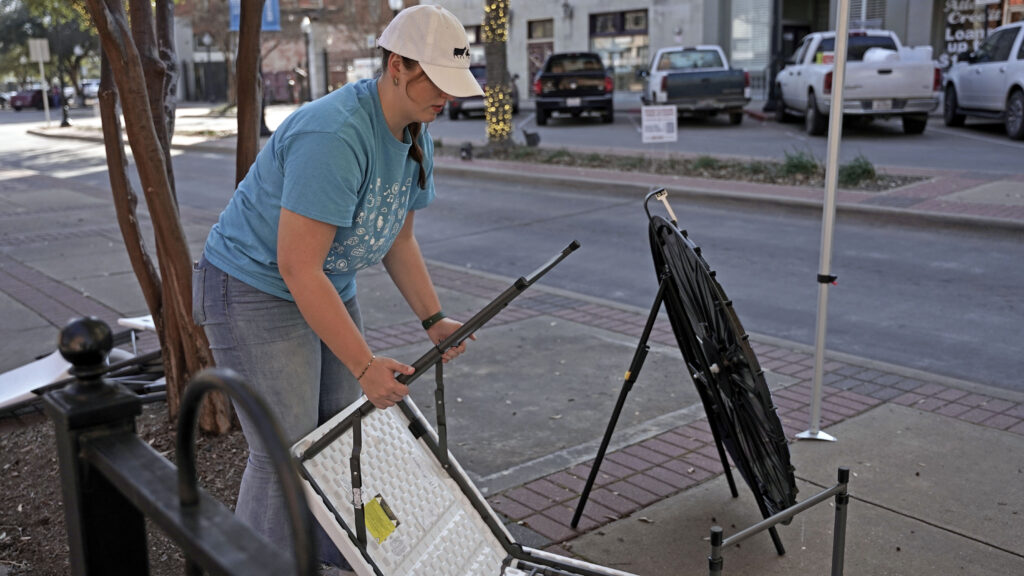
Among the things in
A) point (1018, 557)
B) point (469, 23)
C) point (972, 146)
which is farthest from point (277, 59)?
point (1018, 557)

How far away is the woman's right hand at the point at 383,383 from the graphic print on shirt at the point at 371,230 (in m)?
0.35

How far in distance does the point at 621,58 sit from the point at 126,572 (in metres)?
35.0

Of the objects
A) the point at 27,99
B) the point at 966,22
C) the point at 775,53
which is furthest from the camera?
the point at 27,99

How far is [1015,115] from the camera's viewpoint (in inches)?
645

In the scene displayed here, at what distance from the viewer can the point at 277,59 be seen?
53.2 meters

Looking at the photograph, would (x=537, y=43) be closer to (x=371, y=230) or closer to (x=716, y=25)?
(x=716, y=25)

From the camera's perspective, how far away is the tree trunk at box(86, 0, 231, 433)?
13.0 feet

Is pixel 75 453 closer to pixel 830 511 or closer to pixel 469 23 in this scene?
pixel 830 511

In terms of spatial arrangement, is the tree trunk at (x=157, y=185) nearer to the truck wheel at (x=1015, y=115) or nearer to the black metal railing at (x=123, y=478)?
the black metal railing at (x=123, y=478)

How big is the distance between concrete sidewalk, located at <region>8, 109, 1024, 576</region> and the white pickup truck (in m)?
11.2

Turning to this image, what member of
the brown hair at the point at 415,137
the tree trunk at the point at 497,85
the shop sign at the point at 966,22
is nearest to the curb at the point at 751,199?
the tree trunk at the point at 497,85

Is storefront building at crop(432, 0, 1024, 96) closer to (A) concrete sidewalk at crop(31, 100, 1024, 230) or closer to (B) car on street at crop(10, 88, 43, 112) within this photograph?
(A) concrete sidewalk at crop(31, 100, 1024, 230)

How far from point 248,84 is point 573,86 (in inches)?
790

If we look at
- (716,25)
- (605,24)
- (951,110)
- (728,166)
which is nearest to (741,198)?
(728,166)
